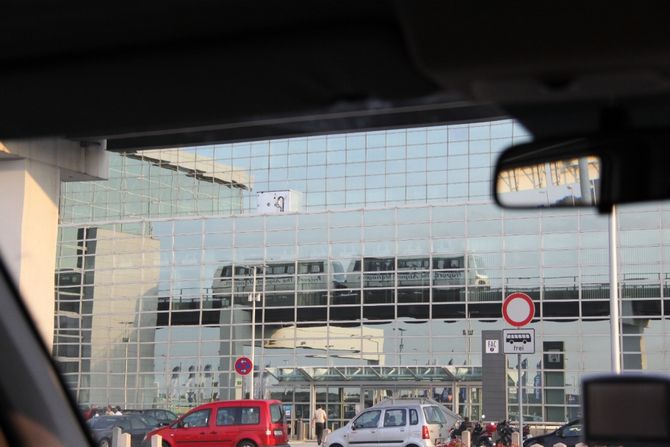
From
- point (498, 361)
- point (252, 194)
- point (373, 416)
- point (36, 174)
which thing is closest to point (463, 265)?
point (252, 194)

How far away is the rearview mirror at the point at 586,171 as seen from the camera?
2.57m

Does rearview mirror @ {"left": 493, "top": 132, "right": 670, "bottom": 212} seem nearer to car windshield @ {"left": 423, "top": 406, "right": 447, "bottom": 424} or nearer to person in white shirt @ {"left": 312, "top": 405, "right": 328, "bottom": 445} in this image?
car windshield @ {"left": 423, "top": 406, "right": 447, "bottom": 424}

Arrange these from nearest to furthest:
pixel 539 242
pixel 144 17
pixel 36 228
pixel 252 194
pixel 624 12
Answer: pixel 624 12
pixel 144 17
pixel 36 228
pixel 539 242
pixel 252 194

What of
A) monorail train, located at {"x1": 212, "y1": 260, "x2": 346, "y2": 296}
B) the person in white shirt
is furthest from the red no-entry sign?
monorail train, located at {"x1": 212, "y1": 260, "x2": 346, "y2": 296}

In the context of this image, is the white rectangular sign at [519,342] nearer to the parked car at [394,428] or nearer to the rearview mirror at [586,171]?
the parked car at [394,428]

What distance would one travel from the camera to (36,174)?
1281 cm

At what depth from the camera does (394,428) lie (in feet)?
71.8

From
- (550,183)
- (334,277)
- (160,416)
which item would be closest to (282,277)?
(334,277)

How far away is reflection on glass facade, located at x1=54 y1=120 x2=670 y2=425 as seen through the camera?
35.8 metres

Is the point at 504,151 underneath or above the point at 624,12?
underneath

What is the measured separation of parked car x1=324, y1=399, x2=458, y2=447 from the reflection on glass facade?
11.4 metres

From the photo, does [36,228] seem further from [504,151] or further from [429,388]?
[429,388]

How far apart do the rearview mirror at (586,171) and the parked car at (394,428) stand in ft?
63.7

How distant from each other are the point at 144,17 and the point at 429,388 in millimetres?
34596
